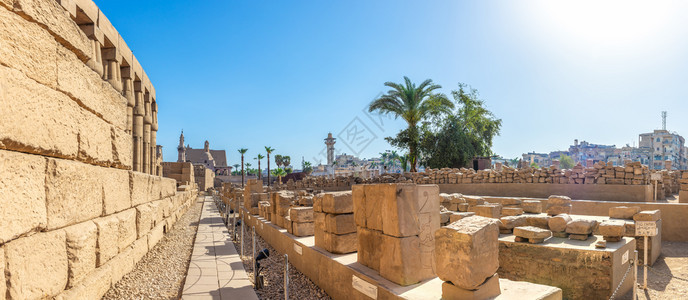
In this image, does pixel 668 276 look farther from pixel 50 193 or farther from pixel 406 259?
pixel 50 193

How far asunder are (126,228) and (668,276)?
9483 millimetres

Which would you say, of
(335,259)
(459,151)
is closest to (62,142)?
(335,259)

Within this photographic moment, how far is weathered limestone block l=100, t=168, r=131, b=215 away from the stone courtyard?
0.11ft

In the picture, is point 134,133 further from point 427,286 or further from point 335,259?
point 427,286

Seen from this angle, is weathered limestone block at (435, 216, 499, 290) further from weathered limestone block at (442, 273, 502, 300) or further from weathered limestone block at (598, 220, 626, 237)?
weathered limestone block at (598, 220, 626, 237)

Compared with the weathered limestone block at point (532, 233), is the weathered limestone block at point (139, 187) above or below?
above

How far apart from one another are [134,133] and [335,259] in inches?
331

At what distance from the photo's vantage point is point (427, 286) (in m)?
3.84

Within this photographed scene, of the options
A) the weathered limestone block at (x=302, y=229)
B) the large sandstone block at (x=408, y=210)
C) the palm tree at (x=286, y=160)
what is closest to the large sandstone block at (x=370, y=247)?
the large sandstone block at (x=408, y=210)

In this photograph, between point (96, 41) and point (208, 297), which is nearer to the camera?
A: point (208, 297)

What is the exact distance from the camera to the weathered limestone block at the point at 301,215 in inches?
294

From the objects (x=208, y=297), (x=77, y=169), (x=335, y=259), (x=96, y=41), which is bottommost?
(x=208, y=297)

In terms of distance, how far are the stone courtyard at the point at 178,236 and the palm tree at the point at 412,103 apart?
1366cm

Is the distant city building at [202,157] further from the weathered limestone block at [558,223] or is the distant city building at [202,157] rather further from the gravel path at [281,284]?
the weathered limestone block at [558,223]
